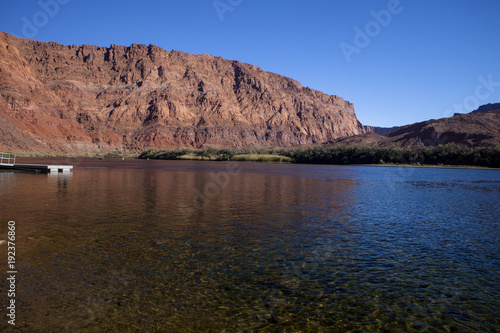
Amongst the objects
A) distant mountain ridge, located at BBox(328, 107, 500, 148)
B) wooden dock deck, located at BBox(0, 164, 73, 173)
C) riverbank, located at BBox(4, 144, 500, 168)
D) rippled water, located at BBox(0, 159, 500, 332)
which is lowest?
rippled water, located at BBox(0, 159, 500, 332)

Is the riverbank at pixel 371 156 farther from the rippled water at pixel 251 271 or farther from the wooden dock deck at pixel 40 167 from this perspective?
the rippled water at pixel 251 271

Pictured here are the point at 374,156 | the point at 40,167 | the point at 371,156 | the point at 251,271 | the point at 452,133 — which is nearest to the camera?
the point at 251,271

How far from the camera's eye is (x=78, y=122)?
178 m

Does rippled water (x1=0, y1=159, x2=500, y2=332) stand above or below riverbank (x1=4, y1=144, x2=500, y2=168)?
below

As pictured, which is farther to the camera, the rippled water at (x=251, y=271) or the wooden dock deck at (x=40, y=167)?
the wooden dock deck at (x=40, y=167)

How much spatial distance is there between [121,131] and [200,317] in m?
199

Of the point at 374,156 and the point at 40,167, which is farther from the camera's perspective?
the point at 374,156

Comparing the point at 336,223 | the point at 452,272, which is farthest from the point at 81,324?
the point at 336,223

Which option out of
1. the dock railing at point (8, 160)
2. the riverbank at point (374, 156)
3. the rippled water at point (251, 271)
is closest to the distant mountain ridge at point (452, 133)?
the riverbank at point (374, 156)

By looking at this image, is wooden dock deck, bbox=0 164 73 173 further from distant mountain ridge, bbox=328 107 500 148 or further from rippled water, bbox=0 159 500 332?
distant mountain ridge, bbox=328 107 500 148

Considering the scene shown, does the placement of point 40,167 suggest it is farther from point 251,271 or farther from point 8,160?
point 251,271

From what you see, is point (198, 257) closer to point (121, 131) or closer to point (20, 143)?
point (20, 143)

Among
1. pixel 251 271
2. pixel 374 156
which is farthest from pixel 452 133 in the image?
pixel 251 271

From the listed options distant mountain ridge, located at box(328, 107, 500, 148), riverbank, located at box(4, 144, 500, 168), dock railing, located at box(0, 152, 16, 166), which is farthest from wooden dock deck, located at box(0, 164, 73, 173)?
distant mountain ridge, located at box(328, 107, 500, 148)
